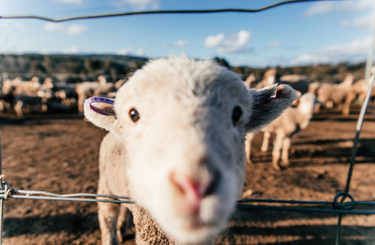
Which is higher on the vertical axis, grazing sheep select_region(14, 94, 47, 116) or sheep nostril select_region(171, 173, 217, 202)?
grazing sheep select_region(14, 94, 47, 116)

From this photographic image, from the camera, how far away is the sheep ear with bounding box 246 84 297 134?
5.06 feet

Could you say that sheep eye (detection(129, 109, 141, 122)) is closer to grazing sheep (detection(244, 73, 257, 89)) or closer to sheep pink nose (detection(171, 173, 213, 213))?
sheep pink nose (detection(171, 173, 213, 213))

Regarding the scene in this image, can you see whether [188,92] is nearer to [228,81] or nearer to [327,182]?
[228,81]

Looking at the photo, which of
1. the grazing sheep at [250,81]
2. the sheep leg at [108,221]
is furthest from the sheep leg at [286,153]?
the sheep leg at [108,221]

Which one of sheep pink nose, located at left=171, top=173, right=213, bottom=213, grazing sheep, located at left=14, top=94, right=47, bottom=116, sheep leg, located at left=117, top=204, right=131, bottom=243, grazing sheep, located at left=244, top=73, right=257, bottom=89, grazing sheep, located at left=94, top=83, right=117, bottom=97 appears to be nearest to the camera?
sheep pink nose, located at left=171, top=173, right=213, bottom=213

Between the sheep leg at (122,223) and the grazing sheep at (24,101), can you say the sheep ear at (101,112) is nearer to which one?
the sheep leg at (122,223)

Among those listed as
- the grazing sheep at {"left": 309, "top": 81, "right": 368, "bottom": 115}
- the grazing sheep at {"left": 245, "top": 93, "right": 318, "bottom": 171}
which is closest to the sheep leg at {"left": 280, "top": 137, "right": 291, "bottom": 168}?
the grazing sheep at {"left": 245, "top": 93, "right": 318, "bottom": 171}

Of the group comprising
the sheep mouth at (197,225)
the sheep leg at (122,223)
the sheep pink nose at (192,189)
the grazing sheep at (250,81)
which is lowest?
the sheep leg at (122,223)

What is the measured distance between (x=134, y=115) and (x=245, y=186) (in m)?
4.38

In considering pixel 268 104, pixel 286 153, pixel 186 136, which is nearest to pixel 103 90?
pixel 286 153

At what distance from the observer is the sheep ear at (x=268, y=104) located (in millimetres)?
1543

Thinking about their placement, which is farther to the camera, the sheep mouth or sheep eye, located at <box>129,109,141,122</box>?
sheep eye, located at <box>129,109,141,122</box>

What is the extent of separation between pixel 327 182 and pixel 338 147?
3343 mm

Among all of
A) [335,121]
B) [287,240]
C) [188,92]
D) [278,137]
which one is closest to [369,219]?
[287,240]
